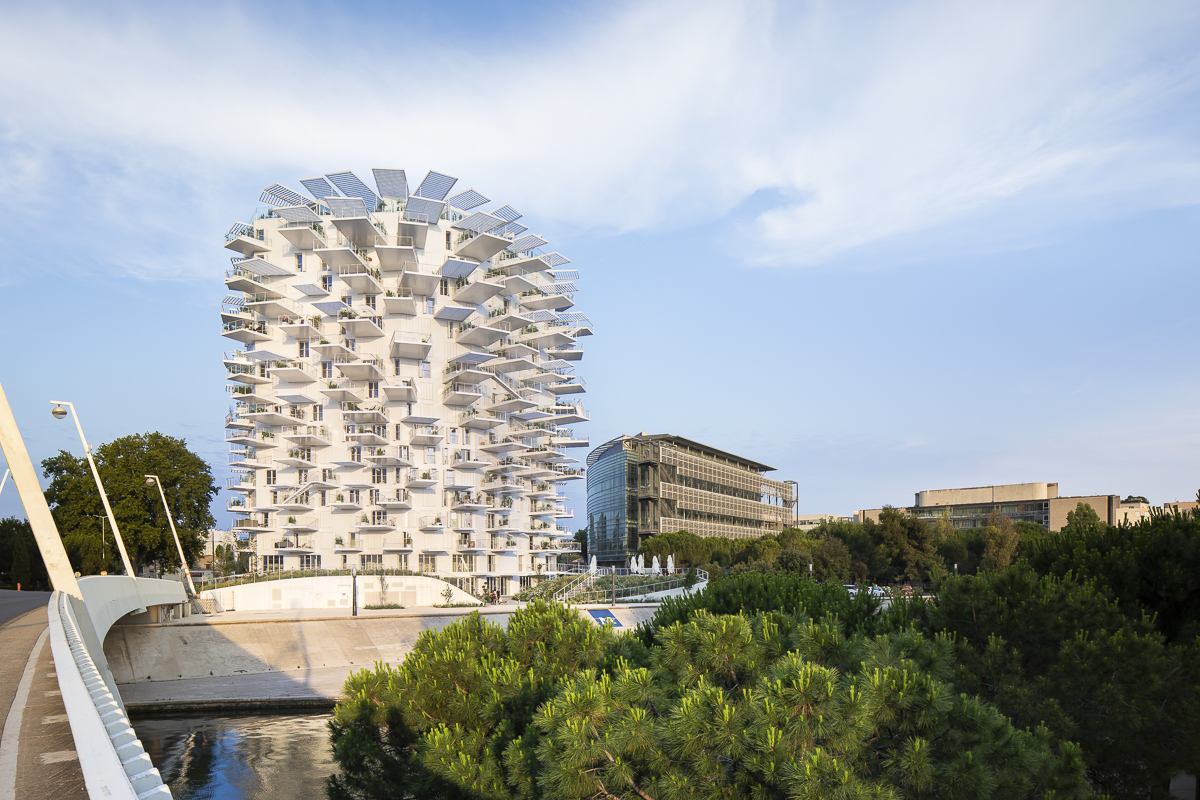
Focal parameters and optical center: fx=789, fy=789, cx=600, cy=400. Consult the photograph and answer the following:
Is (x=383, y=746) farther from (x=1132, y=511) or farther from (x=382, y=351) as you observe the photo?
(x=1132, y=511)

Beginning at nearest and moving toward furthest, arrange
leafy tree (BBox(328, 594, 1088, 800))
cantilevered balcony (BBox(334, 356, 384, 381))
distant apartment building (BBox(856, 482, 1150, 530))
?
leafy tree (BBox(328, 594, 1088, 800)) → cantilevered balcony (BBox(334, 356, 384, 381)) → distant apartment building (BBox(856, 482, 1150, 530))

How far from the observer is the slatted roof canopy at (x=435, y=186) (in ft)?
217

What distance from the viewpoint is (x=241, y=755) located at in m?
25.6

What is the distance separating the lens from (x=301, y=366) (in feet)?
215

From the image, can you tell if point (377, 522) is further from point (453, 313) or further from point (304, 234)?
point (304, 234)

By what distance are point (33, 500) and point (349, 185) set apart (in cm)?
5266

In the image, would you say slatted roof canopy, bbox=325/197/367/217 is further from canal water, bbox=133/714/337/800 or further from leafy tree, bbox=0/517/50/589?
canal water, bbox=133/714/337/800

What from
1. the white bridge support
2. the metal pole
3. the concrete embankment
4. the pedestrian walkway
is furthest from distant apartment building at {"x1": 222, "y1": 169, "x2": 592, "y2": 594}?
the pedestrian walkway

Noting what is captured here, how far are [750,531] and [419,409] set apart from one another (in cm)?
8155

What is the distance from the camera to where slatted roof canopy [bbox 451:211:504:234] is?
68.1m

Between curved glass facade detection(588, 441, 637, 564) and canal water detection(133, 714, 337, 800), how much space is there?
72.3 m

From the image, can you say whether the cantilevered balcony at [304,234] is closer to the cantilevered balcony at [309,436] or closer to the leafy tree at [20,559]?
the cantilevered balcony at [309,436]

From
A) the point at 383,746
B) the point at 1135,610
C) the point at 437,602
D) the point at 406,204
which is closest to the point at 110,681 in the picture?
the point at 383,746

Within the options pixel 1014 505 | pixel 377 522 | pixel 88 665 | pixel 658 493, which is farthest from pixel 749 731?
pixel 1014 505
